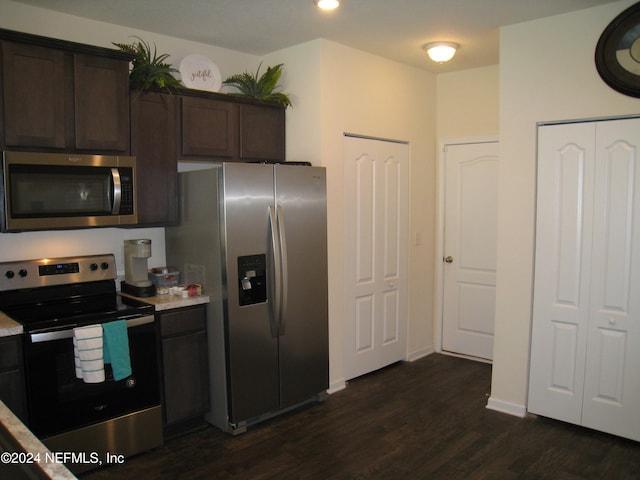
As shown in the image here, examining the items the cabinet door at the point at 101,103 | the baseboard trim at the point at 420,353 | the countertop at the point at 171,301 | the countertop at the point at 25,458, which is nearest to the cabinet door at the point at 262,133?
the cabinet door at the point at 101,103

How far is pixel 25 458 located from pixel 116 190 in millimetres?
1974

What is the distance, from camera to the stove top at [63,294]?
2754 mm

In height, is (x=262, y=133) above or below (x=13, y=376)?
above

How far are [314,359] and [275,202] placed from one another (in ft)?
3.90

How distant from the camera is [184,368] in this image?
3.24 m

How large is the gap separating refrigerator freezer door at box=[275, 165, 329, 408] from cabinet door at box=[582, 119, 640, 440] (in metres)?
1.78

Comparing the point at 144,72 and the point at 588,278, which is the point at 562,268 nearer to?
the point at 588,278

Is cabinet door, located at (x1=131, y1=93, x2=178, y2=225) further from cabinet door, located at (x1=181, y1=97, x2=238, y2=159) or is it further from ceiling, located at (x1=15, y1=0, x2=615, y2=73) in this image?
ceiling, located at (x1=15, y1=0, x2=615, y2=73)

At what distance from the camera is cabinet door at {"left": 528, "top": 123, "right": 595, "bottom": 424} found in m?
3.21

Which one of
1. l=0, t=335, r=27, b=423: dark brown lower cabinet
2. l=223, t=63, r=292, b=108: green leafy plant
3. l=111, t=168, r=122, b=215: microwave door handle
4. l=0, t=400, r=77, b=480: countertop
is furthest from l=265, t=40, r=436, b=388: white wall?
l=0, t=400, r=77, b=480: countertop

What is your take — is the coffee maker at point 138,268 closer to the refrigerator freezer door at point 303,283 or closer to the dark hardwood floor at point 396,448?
the refrigerator freezer door at point 303,283

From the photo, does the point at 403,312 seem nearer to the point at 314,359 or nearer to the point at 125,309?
the point at 314,359

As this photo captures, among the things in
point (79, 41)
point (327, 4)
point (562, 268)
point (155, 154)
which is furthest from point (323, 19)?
point (562, 268)

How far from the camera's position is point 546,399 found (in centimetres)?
341
